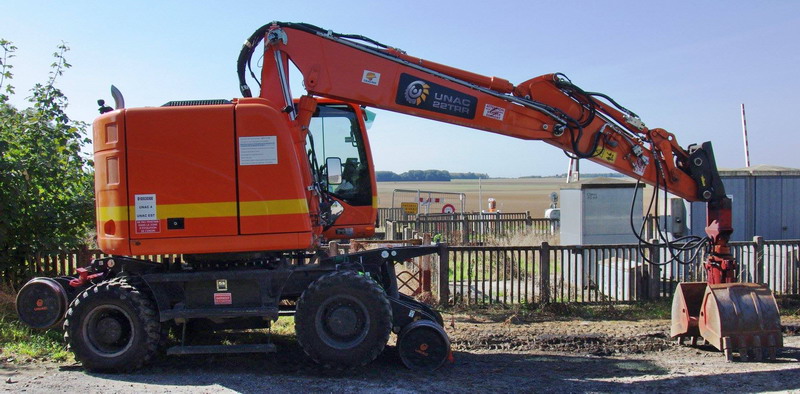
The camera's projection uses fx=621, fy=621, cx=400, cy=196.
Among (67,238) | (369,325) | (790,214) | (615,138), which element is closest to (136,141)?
(369,325)

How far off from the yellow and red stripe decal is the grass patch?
2.17m

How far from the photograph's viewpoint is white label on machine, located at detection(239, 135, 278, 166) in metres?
6.36

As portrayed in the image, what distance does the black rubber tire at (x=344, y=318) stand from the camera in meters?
6.46

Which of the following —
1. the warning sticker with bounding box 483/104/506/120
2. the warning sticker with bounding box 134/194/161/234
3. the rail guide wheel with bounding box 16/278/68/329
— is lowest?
the rail guide wheel with bounding box 16/278/68/329

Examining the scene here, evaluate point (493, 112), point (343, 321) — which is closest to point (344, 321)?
point (343, 321)

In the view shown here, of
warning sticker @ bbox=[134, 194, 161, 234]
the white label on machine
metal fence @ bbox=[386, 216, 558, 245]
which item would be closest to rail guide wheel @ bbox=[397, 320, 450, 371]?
the white label on machine

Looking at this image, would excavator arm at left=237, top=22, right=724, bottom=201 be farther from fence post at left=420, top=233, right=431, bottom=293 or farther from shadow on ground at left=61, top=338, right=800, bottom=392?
fence post at left=420, top=233, right=431, bottom=293

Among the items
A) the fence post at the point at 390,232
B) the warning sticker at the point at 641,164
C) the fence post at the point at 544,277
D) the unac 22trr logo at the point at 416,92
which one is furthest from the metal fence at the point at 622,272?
the fence post at the point at 390,232

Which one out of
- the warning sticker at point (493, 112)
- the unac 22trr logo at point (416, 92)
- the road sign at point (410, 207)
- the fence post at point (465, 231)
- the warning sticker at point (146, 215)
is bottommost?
the fence post at point (465, 231)

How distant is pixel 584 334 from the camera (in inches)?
329

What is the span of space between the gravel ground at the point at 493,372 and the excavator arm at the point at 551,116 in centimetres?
49

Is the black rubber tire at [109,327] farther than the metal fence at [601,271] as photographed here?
No

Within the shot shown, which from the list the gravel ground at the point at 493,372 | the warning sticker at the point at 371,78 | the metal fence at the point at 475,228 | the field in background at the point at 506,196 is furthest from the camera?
the field in background at the point at 506,196

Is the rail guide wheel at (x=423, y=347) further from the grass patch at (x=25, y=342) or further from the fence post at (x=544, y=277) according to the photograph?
the grass patch at (x=25, y=342)
